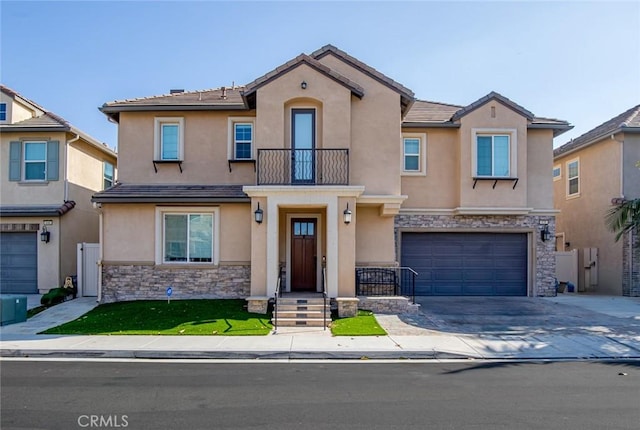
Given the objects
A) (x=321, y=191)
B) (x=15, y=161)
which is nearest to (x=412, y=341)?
(x=321, y=191)

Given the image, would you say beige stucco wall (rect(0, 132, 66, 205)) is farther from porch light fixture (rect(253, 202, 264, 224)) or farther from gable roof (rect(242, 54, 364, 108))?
porch light fixture (rect(253, 202, 264, 224))

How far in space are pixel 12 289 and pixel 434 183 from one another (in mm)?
15695

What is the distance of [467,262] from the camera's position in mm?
17031

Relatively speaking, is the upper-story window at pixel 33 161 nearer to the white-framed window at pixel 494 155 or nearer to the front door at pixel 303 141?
the front door at pixel 303 141

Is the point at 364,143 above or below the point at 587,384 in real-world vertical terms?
above

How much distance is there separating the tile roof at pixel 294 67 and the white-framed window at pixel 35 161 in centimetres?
852

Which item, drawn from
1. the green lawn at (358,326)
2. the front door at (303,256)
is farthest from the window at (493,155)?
the green lawn at (358,326)

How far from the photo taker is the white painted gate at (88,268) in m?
15.9

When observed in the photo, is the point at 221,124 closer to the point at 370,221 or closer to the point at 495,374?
the point at 370,221

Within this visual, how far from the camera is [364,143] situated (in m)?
14.2

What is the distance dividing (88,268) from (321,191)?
8970 mm

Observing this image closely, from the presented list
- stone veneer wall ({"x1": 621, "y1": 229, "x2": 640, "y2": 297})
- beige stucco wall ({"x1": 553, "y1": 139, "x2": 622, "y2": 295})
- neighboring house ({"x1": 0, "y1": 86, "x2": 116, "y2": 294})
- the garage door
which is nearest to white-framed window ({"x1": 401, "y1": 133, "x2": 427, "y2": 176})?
beige stucco wall ({"x1": 553, "y1": 139, "x2": 622, "y2": 295})

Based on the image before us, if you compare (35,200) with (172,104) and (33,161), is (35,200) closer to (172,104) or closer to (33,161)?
(33,161)

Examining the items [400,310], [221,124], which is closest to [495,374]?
[400,310]
